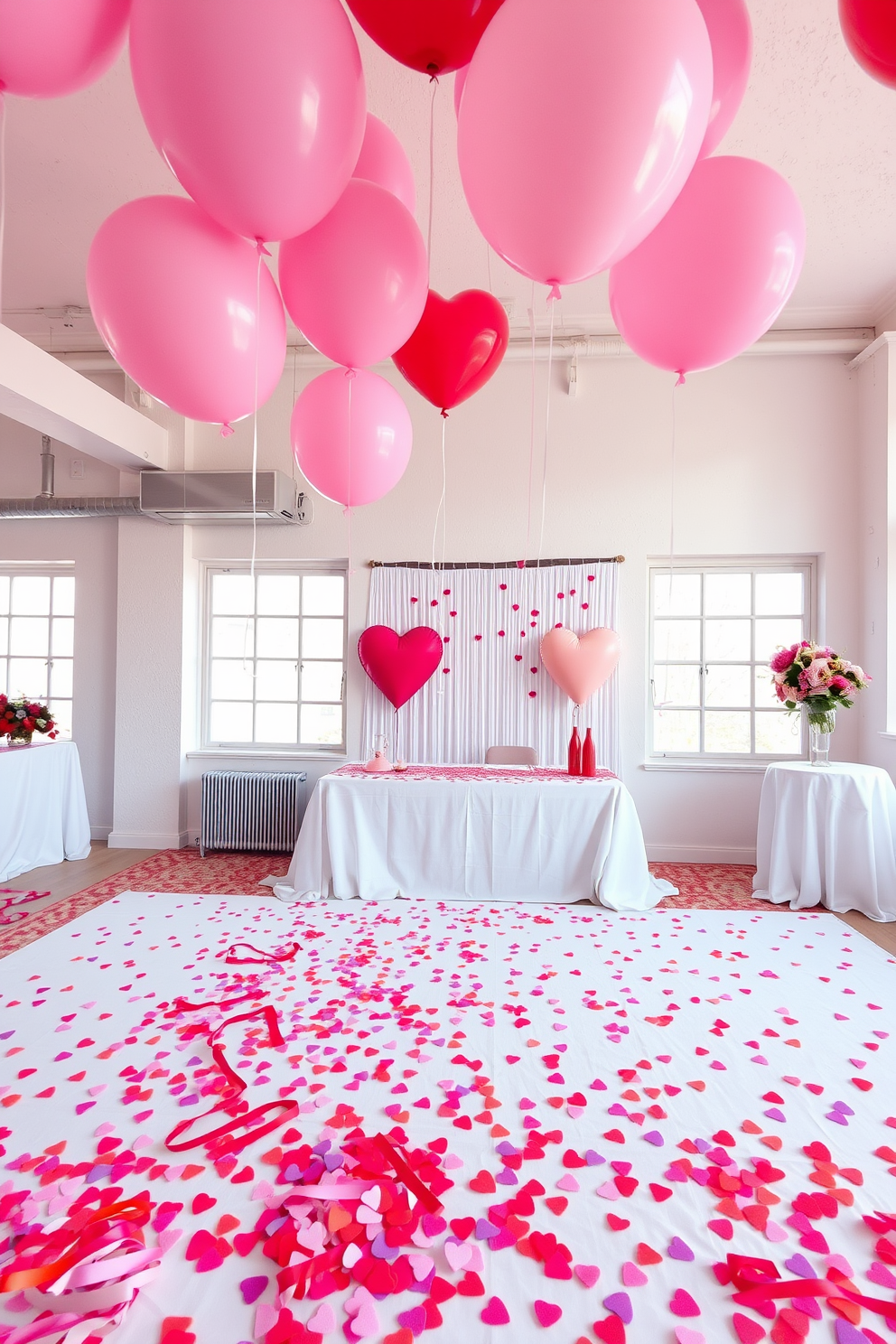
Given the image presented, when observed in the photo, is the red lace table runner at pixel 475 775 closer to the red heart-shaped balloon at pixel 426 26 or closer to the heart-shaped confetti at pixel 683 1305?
the heart-shaped confetti at pixel 683 1305

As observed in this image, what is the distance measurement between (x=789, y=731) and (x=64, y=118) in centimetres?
513

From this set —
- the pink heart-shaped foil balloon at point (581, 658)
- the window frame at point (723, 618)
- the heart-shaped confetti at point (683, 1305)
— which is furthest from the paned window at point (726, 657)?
the heart-shaped confetti at point (683, 1305)

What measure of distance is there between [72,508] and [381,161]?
389cm

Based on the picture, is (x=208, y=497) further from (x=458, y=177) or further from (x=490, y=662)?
(x=458, y=177)

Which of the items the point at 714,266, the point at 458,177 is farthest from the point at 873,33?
the point at 458,177

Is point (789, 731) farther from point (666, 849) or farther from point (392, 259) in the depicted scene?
point (392, 259)

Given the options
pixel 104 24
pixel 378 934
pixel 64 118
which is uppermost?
pixel 64 118

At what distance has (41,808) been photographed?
172 inches

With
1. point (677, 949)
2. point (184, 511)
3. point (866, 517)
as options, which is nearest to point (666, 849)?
point (677, 949)

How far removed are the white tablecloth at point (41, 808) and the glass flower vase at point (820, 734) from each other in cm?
448

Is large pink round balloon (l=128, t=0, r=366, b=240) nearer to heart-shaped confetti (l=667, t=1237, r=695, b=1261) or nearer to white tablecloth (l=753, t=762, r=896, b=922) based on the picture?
heart-shaped confetti (l=667, t=1237, r=695, b=1261)

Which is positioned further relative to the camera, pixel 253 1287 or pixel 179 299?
pixel 179 299

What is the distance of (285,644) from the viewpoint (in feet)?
17.3

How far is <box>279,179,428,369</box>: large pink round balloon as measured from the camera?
62.0 inches
